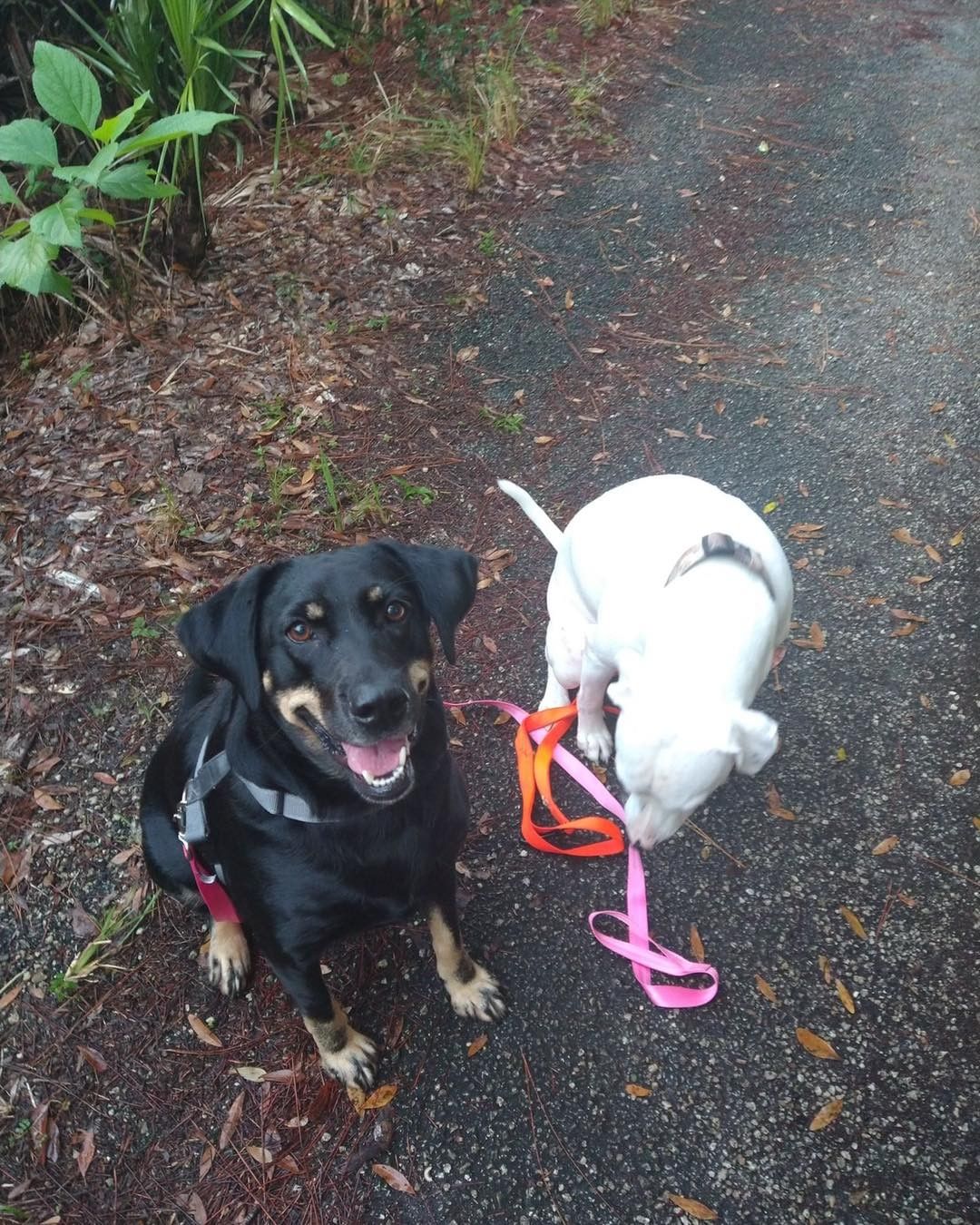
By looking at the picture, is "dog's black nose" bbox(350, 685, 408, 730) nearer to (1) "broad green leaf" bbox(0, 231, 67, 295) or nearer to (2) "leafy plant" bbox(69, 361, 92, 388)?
(1) "broad green leaf" bbox(0, 231, 67, 295)

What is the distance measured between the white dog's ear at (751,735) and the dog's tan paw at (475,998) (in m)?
1.05

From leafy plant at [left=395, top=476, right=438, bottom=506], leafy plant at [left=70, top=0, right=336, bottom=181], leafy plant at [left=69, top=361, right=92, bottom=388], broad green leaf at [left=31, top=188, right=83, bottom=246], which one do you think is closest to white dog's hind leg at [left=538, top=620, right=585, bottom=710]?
leafy plant at [left=395, top=476, right=438, bottom=506]

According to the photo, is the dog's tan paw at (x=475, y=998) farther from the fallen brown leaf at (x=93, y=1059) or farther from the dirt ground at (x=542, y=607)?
the fallen brown leaf at (x=93, y=1059)

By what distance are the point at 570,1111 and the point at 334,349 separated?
12.0 feet

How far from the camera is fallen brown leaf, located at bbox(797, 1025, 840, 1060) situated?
241cm

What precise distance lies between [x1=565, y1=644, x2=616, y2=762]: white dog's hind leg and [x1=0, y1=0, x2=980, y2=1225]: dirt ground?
0.21 m

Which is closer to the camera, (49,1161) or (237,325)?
(49,1161)

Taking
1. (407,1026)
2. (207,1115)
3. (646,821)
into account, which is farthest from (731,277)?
(207,1115)

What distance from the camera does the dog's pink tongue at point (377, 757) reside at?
2006 millimetres

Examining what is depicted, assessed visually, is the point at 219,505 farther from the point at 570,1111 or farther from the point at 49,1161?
the point at 570,1111

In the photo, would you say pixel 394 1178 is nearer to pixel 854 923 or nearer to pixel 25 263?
pixel 854 923

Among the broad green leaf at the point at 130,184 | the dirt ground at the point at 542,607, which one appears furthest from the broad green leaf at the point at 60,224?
the dirt ground at the point at 542,607

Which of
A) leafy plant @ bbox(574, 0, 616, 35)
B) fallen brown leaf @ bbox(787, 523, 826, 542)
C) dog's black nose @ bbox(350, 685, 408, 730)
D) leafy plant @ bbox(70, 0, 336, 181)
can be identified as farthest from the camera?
leafy plant @ bbox(574, 0, 616, 35)

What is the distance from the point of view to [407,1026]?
2.53 m
